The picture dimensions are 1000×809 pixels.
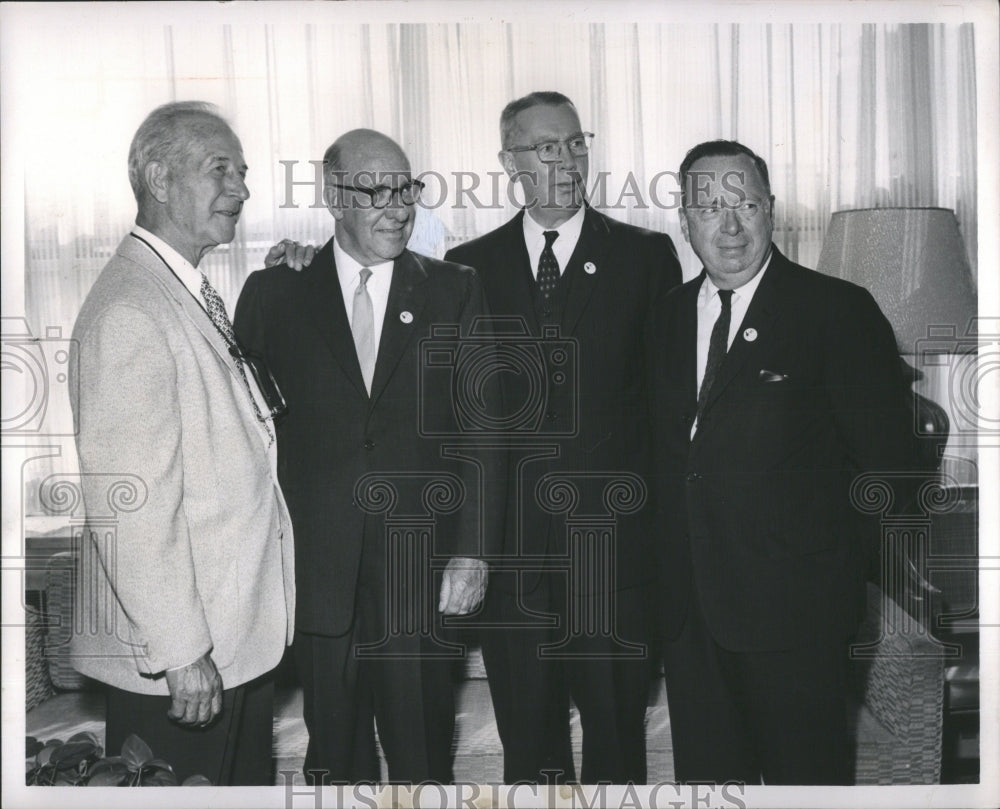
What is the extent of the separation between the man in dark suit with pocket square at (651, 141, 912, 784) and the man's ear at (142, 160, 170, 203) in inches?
48.3

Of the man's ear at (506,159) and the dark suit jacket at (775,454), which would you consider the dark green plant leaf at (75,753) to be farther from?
the man's ear at (506,159)

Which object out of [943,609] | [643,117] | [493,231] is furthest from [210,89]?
[943,609]

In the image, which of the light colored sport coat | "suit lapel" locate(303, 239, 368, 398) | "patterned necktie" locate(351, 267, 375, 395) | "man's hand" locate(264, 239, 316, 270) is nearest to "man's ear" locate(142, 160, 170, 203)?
the light colored sport coat

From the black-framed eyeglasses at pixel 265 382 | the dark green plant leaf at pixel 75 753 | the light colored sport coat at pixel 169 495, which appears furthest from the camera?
the dark green plant leaf at pixel 75 753

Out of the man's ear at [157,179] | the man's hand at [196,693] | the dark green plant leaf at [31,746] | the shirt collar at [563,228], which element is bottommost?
the dark green plant leaf at [31,746]

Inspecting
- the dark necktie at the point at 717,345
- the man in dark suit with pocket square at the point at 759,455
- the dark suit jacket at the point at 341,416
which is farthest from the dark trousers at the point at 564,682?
the dark necktie at the point at 717,345

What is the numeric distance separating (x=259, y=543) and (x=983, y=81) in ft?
6.90

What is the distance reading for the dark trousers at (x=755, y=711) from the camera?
2.69m

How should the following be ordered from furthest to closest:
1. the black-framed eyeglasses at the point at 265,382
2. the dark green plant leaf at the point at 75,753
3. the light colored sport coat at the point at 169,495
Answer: the dark green plant leaf at the point at 75,753 < the black-framed eyeglasses at the point at 265,382 < the light colored sport coat at the point at 169,495

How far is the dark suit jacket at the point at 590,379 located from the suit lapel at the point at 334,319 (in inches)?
11.5

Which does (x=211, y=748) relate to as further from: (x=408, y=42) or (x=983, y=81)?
(x=983, y=81)

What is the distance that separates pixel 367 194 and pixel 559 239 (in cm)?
48

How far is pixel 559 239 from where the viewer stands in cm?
271

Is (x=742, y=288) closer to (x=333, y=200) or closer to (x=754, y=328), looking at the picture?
(x=754, y=328)
